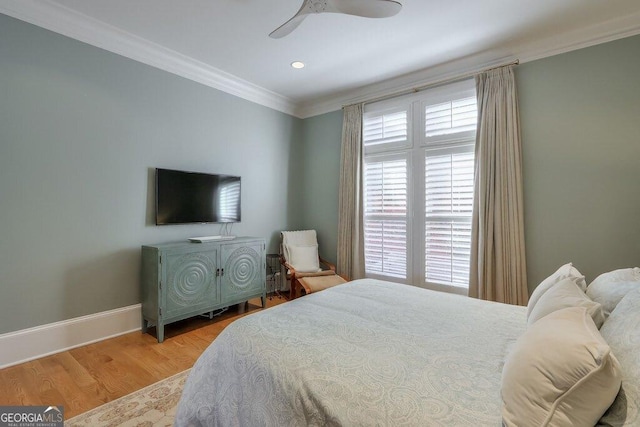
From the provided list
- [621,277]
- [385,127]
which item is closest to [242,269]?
[385,127]

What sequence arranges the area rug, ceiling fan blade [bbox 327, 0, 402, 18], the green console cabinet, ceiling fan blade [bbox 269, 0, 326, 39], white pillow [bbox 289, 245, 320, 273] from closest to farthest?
the area rug < ceiling fan blade [bbox 327, 0, 402, 18] < ceiling fan blade [bbox 269, 0, 326, 39] < the green console cabinet < white pillow [bbox 289, 245, 320, 273]

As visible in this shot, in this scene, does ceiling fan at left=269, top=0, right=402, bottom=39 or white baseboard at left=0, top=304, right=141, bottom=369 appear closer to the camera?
ceiling fan at left=269, top=0, right=402, bottom=39

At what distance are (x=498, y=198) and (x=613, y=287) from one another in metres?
1.71

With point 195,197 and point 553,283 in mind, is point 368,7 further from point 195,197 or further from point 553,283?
point 195,197

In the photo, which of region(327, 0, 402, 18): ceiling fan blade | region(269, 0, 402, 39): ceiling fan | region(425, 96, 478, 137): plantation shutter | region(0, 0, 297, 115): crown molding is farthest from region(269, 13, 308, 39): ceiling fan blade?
region(425, 96, 478, 137): plantation shutter

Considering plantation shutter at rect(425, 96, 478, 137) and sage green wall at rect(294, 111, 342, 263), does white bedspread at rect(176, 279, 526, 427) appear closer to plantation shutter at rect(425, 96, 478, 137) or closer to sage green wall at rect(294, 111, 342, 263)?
plantation shutter at rect(425, 96, 478, 137)

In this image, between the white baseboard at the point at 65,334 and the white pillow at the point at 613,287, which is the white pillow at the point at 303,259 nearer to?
the white baseboard at the point at 65,334

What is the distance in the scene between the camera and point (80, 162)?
8.48 feet

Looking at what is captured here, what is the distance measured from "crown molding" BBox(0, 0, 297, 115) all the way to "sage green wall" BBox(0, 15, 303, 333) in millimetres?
67

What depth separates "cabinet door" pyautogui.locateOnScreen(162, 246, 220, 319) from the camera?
2.75 meters

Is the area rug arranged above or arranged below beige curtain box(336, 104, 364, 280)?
below

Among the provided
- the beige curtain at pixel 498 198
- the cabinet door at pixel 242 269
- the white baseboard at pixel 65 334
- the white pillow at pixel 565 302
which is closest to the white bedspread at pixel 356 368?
the white pillow at pixel 565 302

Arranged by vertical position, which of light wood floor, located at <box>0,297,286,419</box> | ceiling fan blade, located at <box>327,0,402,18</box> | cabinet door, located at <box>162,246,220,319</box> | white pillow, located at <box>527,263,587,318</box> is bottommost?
light wood floor, located at <box>0,297,286,419</box>

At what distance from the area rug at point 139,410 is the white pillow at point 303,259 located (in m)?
2.09
